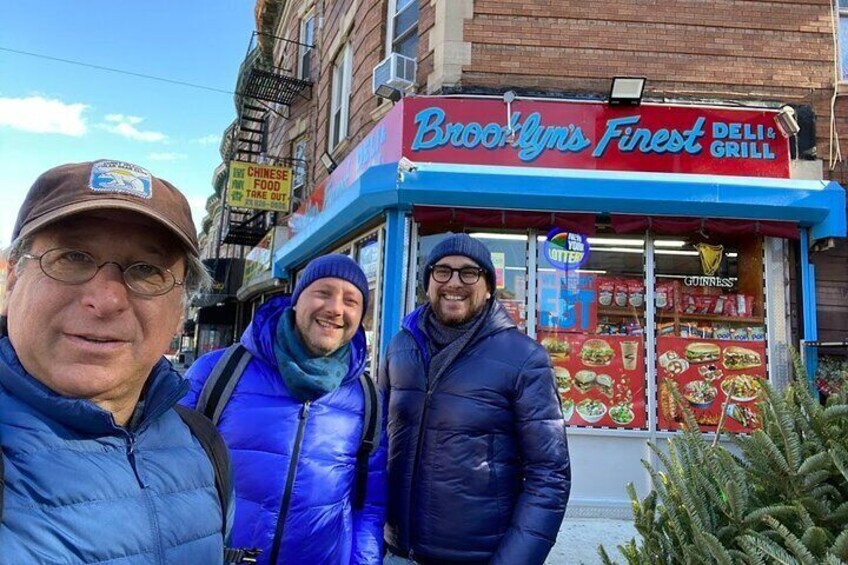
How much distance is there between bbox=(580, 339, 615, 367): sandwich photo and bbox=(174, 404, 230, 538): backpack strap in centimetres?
565

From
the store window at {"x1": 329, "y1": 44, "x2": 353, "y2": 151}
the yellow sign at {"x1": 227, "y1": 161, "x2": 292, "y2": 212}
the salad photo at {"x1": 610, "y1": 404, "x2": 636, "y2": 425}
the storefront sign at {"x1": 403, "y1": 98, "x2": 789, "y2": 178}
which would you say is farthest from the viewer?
the yellow sign at {"x1": 227, "y1": 161, "x2": 292, "y2": 212}

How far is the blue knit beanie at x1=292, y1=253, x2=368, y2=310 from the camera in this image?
7.52 ft

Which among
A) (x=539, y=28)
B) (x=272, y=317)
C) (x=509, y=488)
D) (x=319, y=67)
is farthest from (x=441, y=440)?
(x=319, y=67)

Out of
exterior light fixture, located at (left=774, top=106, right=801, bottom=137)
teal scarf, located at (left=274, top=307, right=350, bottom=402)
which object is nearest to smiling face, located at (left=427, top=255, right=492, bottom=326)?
teal scarf, located at (left=274, top=307, right=350, bottom=402)

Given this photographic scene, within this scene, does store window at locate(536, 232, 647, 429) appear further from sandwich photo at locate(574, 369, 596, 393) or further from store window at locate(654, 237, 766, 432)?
store window at locate(654, 237, 766, 432)

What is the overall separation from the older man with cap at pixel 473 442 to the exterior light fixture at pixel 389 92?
5.79 m

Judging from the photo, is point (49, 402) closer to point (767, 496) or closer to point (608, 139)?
point (767, 496)

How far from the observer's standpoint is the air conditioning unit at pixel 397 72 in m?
7.54

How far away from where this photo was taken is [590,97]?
6.96 meters

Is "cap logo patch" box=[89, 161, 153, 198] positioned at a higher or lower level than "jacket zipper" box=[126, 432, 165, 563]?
higher

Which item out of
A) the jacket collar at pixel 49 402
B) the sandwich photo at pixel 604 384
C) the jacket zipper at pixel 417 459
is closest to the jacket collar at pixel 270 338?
the jacket zipper at pixel 417 459

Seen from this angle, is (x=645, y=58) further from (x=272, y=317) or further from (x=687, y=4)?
(x=272, y=317)

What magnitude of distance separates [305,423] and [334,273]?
63 centimetres

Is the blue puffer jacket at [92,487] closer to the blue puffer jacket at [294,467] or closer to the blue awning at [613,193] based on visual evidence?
the blue puffer jacket at [294,467]
